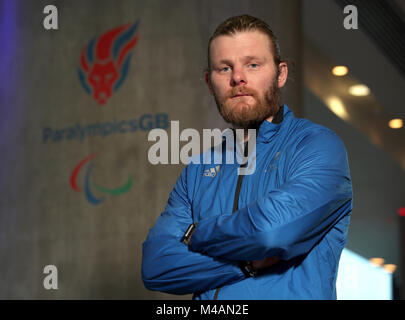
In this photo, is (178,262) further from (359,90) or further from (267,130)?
(359,90)

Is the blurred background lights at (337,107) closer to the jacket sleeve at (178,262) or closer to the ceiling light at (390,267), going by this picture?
the ceiling light at (390,267)

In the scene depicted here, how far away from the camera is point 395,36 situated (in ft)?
19.7

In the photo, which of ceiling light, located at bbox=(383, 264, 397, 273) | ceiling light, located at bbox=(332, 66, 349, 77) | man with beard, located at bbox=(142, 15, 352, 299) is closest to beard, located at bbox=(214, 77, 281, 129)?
man with beard, located at bbox=(142, 15, 352, 299)

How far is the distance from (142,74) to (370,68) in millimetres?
2516

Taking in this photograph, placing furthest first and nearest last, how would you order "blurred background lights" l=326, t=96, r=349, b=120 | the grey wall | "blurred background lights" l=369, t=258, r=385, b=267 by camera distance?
"blurred background lights" l=326, t=96, r=349, b=120 → "blurred background lights" l=369, t=258, r=385, b=267 → the grey wall

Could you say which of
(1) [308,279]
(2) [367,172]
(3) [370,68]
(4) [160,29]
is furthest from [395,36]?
(1) [308,279]

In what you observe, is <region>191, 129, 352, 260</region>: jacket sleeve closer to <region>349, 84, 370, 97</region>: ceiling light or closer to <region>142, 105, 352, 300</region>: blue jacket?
<region>142, 105, 352, 300</region>: blue jacket

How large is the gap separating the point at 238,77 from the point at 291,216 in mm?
525

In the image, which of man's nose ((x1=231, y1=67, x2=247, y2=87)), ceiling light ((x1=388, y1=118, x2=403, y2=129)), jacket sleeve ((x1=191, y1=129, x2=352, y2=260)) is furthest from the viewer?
ceiling light ((x1=388, y1=118, x2=403, y2=129))

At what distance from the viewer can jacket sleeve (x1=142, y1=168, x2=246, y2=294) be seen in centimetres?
173

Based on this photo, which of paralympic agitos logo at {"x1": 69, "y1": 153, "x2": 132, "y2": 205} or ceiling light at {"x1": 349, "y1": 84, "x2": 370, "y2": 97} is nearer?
paralympic agitos logo at {"x1": 69, "y1": 153, "x2": 132, "y2": 205}

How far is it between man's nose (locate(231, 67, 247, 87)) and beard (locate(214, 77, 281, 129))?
2cm

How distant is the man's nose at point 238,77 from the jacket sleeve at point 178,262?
444 millimetres
